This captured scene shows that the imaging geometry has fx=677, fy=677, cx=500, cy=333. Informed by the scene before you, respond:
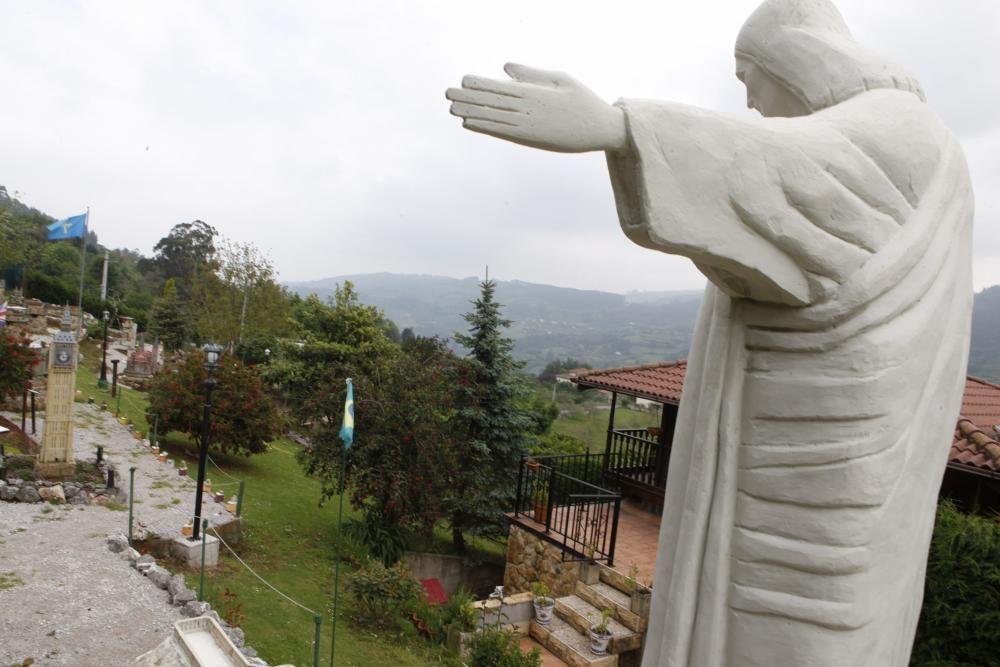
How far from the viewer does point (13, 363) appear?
13977 mm

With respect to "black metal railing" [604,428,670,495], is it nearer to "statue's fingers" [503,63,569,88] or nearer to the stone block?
the stone block

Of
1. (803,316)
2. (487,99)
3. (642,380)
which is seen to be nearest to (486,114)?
(487,99)

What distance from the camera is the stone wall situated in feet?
29.6

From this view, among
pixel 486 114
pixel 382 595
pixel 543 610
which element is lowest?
pixel 382 595

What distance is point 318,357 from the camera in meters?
21.2

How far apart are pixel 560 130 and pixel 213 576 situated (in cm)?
999

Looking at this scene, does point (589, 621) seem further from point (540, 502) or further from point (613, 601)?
point (540, 502)

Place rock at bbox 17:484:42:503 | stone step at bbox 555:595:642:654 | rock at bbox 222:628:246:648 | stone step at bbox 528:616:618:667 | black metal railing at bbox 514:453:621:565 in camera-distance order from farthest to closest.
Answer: rock at bbox 17:484:42:503, black metal railing at bbox 514:453:621:565, stone step at bbox 555:595:642:654, stone step at bbox 528:616:618:667, rock at bbox 222:628:246:648

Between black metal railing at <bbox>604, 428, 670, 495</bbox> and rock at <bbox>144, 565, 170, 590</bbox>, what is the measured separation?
270 inches

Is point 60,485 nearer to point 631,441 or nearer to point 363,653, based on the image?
point 363,653

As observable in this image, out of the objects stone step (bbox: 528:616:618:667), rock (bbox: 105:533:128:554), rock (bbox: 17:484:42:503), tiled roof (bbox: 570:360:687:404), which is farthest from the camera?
rock (bbox: 17:484:42:503)

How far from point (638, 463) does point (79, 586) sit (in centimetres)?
859

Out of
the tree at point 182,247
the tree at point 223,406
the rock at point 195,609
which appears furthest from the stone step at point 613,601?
the tree at point 182,247

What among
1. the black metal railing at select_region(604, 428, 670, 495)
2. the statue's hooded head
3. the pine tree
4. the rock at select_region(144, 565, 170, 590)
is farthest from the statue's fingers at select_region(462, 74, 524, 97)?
the pine tree
